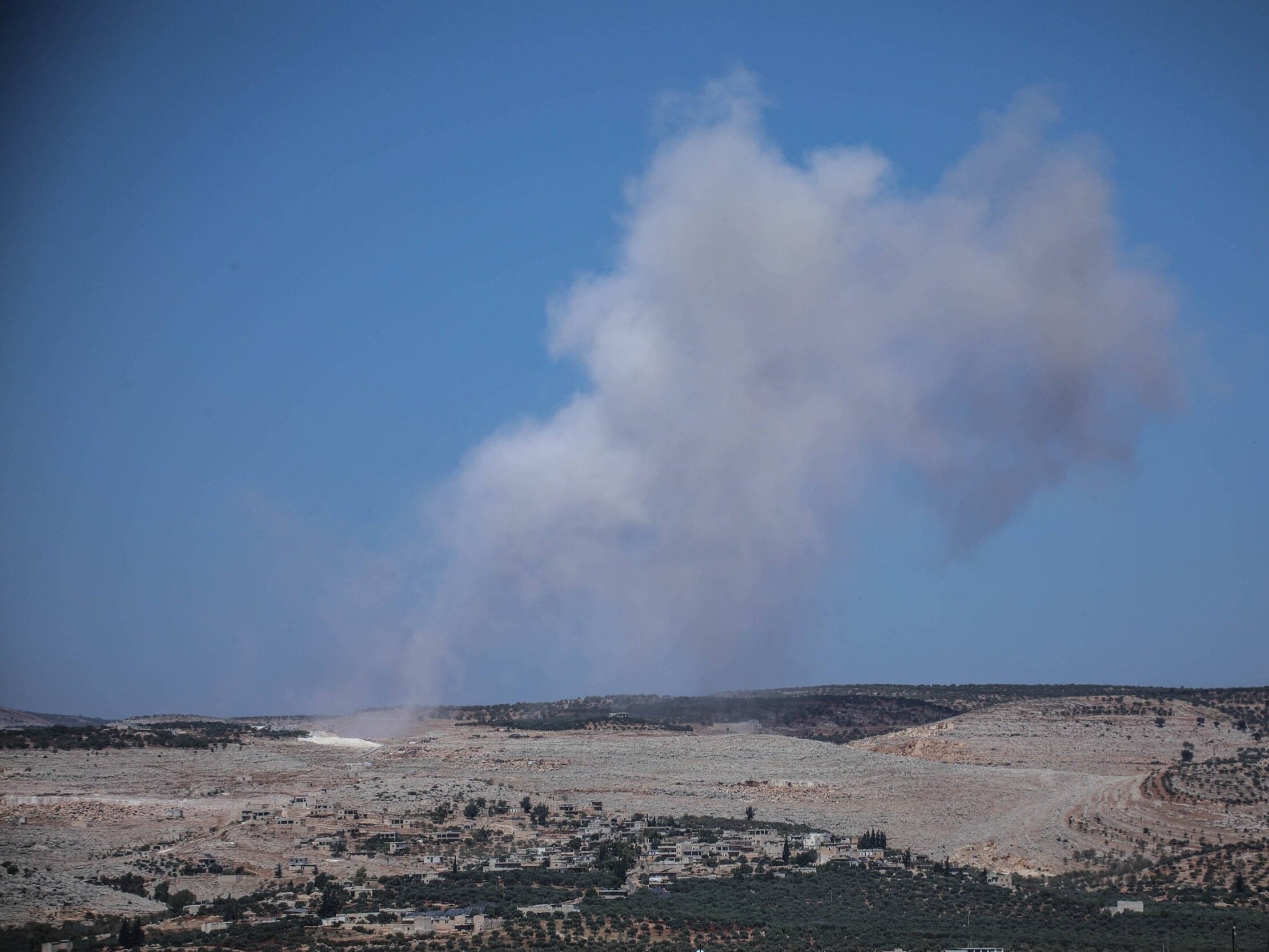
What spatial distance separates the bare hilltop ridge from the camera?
2675 inches

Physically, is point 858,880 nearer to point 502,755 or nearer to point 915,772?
point 915,772

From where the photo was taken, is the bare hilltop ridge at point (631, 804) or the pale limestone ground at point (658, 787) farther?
the pale limestone ground at point (658, 787)

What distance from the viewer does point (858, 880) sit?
69.5 meters

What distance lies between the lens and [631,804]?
8662cm

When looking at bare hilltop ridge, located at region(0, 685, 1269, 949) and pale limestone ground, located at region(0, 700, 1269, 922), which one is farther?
pale limestone ground, located at region(0, 700, 1269, 922)

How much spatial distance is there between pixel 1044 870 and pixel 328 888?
35104 millimetres

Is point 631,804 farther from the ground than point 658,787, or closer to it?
closer to it

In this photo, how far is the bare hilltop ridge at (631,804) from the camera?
223ft

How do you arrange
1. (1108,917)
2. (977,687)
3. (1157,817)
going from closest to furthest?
(1108,917) → (1157,817) → (977,687)

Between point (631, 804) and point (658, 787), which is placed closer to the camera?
point (631, 804)

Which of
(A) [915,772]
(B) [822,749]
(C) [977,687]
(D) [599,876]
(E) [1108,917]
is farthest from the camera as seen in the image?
(C) [977,687]

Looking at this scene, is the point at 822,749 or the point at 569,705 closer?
the point at 822,749

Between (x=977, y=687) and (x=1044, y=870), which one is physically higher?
(x=977, y=687)

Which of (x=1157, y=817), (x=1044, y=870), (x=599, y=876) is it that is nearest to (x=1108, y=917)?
(x=1044, y=870)
